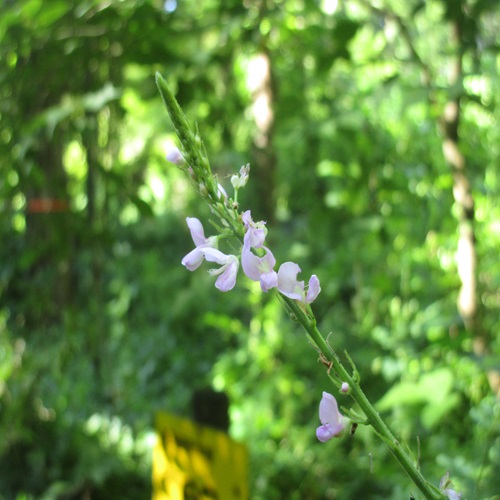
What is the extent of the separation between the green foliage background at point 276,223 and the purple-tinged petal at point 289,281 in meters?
0.62

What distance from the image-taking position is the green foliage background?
1188mm

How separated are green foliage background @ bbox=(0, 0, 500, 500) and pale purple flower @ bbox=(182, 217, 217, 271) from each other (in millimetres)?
606

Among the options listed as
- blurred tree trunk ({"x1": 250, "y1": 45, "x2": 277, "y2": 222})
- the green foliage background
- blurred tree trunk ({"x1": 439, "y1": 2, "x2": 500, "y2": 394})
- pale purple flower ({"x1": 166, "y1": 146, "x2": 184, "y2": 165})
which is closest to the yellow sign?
the green foliage background

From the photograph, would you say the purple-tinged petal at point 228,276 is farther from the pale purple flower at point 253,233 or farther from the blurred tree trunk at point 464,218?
the blurred tree trunk at point 464,218

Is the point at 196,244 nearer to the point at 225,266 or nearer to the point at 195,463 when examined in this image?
the point at 225,266

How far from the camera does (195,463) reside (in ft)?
3.55

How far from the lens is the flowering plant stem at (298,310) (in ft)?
1.02

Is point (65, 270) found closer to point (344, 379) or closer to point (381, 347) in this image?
point (381, 347)

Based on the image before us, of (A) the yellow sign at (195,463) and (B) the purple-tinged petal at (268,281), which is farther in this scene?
(A) the yellow sign at (195,463)

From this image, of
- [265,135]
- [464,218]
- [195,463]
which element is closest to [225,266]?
[195,463]

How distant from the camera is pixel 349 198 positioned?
1.58m

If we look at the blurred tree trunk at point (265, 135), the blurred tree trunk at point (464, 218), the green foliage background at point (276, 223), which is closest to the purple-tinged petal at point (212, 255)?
the green foliage background at point (276, 223)

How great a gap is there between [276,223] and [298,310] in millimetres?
1471

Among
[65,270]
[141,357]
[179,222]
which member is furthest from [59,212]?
[179,222]
